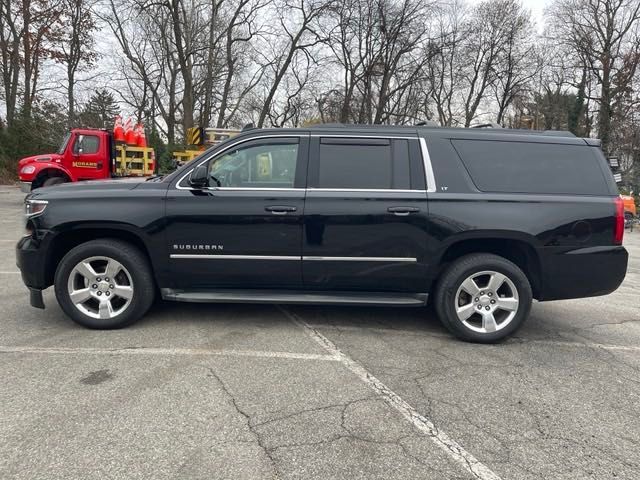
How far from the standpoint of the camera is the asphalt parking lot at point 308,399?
8.22 ft

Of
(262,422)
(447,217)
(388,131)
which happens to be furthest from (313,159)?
(262,422)

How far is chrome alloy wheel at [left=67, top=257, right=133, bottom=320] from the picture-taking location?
4266mm

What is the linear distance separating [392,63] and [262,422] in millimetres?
31821

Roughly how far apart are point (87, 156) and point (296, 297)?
1212 cm

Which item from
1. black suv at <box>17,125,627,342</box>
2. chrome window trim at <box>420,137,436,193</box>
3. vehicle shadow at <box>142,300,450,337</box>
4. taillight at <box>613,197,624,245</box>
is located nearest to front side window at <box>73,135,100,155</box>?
vehicle shadow at <box>142,300,450,337</box>

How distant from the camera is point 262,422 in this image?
2865 millimetres

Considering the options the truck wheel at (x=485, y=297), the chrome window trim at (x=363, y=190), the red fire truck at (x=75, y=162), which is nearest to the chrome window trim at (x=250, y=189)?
the chrome window trim at (x=363, y=190)

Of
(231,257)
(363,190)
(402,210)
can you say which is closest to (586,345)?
(402,210)

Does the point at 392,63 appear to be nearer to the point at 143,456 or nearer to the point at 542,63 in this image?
the point at 542,63

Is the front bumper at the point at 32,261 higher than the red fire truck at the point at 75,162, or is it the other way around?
the red fire truck at the point at 75,162

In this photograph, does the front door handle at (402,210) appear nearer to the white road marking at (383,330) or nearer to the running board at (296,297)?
the running board at (296,297)

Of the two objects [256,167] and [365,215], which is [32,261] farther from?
[365,215]

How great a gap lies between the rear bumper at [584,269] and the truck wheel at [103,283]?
365cm

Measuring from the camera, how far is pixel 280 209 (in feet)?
13.7
